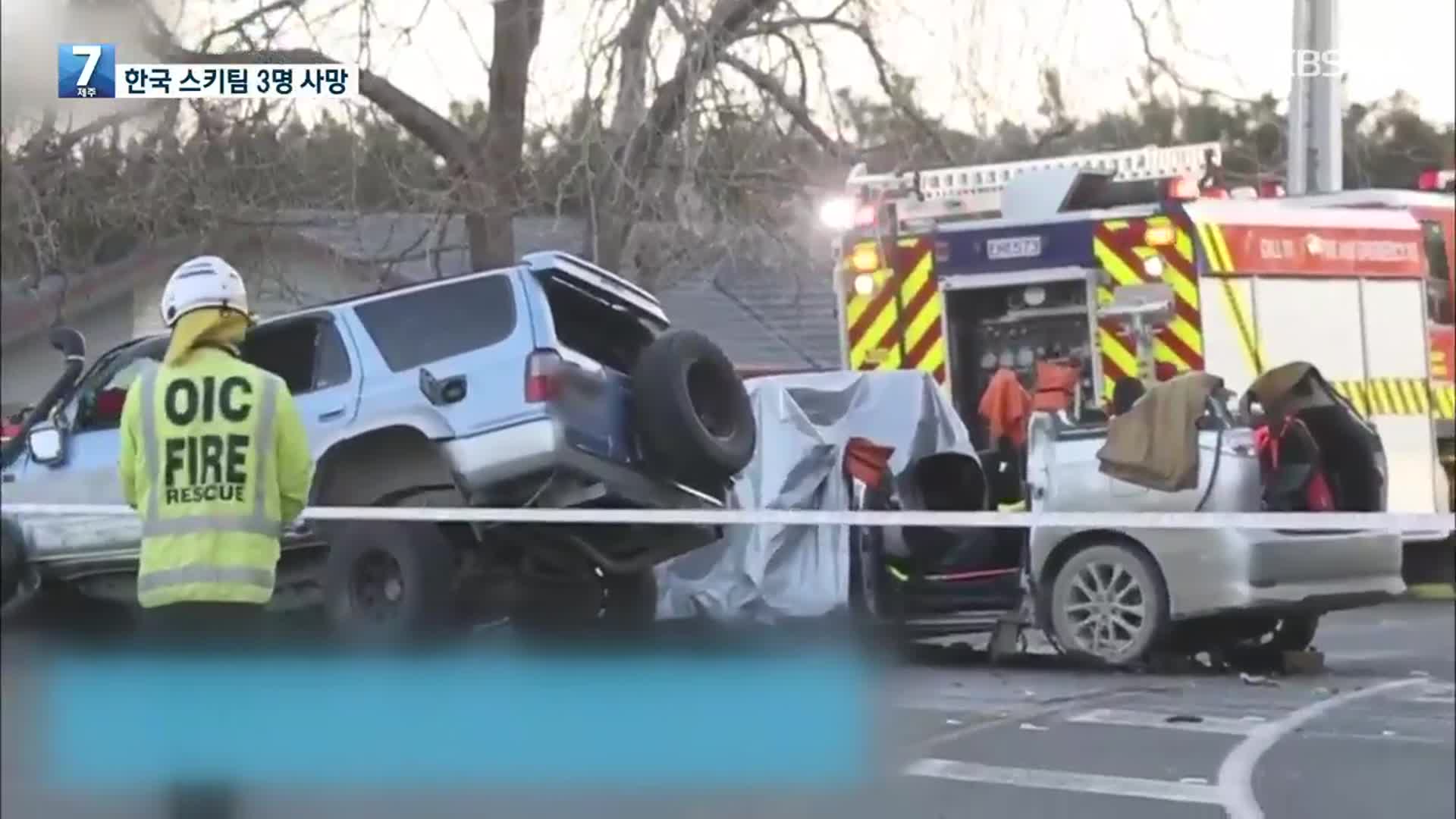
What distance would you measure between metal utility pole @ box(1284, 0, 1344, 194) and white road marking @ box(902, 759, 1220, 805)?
1.56 m

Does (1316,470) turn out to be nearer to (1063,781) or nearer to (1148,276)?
(1148,276)

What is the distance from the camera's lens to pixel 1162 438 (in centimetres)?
461

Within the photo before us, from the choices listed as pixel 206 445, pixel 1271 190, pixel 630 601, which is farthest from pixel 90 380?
pixel 1271 190

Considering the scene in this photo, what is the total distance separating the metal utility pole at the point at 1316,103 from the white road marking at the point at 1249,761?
140cm

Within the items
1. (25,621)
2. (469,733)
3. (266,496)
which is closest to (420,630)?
(469,733)

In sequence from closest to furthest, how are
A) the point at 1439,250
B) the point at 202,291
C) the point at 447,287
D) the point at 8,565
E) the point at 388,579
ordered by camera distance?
the point at 202,291 < the point at 1439,250 < the point at 447,287 < the point at 388,579 < the point at 8,565

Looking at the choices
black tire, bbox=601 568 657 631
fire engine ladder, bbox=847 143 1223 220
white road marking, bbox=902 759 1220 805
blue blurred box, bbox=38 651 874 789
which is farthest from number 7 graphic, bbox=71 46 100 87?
white road marking, bbox=902 759 1220 805

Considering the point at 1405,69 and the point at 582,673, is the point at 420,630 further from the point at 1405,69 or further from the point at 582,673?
the point at 1405,69

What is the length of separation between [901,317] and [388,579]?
1.62 metres

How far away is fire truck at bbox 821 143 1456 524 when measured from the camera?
4.79 meters

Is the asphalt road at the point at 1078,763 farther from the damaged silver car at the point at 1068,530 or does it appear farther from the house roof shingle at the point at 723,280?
the house roof shingle at the point at 723,280

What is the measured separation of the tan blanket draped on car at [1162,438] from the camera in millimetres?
4551

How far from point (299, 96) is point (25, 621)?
196 centimetres

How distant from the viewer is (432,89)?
5.36m
